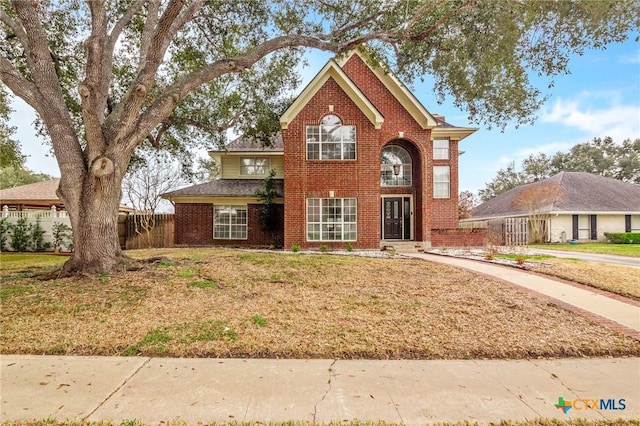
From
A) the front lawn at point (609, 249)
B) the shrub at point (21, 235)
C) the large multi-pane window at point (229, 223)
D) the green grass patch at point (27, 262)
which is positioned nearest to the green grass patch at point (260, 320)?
the green grass patch at point (27, 262)

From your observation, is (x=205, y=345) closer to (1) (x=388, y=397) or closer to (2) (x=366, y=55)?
(1) (x=388, y=397)

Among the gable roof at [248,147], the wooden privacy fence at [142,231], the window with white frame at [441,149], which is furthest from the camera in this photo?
the gable roof at [248,147]

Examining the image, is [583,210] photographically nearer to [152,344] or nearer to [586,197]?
[586,197]

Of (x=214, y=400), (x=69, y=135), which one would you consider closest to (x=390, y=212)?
(x=69, y=135)

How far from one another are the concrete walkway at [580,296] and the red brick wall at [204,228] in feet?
37.2

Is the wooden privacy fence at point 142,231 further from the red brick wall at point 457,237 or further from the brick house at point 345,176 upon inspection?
the red brick wall at point 457,237

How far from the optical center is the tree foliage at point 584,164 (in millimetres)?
40281

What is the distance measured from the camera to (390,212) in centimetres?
1655

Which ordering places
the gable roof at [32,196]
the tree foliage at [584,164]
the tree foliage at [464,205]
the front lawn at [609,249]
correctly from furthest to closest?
1. the tree foliage at [584,164]
2. the tree foliage at [464,205]
3. the gable roof at [32,196]
4. the front lawn at [609,249]

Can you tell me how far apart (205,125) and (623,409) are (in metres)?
13.6

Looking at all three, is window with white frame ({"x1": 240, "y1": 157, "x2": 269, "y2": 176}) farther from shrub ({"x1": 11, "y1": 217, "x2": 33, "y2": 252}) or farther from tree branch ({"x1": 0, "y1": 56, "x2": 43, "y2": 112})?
tree branch ({"x1": 0, "y1": 56, "x2": 43, "y2": 112})

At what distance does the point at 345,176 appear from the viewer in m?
14.1

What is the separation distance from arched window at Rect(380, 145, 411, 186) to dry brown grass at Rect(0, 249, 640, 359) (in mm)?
9332

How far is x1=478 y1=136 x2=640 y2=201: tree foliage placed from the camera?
40.3m
